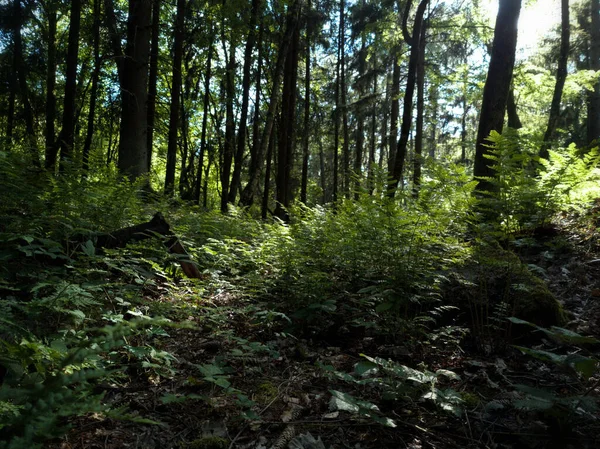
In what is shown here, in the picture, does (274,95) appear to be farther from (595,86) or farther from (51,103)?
(595,86)

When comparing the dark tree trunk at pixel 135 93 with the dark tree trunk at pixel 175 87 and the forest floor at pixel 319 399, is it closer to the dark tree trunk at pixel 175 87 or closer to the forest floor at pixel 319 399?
the dark tree trunk at pixel 175 87

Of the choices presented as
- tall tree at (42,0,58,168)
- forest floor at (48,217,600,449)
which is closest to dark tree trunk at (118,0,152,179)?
tall tree at (42,0,58,168)

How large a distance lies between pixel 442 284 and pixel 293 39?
12782mm

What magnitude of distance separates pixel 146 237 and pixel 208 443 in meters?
3.01

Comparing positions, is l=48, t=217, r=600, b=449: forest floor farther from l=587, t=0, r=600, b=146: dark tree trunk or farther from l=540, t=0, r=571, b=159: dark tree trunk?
l=587, t=0, r=600, b=146: dark tree trunk

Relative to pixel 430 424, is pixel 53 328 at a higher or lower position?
higher

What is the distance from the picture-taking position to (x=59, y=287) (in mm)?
2525

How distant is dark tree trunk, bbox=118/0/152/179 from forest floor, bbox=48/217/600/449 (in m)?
5.72

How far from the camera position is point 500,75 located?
22.4 feet

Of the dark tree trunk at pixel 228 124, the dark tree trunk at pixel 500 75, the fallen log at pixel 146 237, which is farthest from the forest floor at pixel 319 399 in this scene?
the dark tree trunk at pixel 228 124

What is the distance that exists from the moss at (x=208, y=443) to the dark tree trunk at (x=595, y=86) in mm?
16298

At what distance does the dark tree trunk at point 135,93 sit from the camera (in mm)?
8188

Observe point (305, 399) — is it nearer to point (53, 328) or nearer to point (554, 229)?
point (53, 328)

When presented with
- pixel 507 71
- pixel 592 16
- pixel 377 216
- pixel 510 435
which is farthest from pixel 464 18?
pixel 510 435
